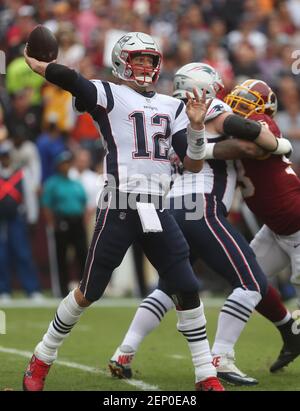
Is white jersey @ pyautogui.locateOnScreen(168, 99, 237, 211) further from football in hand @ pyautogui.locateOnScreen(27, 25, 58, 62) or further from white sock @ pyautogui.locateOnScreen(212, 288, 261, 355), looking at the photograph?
football in hand @ pyautogui.locateOnScreen(27, 25, 58, 62)

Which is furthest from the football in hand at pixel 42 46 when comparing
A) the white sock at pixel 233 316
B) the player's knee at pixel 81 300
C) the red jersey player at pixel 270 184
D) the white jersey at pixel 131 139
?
the white sock at pixel 233 316

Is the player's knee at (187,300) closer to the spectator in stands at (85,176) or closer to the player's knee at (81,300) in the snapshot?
the player's knee at (81,300)

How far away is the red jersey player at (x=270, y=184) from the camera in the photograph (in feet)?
22.3

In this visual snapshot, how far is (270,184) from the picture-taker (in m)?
6.80

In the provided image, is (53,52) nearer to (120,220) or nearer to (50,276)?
(120,220)

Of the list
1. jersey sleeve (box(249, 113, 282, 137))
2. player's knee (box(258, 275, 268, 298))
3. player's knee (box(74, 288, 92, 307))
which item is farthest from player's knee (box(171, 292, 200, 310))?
jersey sleeve (box(249, 113, 282, 137))

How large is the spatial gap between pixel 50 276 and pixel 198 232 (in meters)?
7.68

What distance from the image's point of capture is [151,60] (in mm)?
6031

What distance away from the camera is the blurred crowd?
13.0m

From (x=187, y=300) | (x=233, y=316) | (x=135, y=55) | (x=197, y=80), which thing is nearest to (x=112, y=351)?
(x=233, y=316)

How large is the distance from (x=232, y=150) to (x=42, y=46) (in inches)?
55.2

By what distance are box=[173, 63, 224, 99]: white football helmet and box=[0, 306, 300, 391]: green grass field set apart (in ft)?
5.91

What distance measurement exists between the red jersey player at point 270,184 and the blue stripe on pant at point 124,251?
1.10m

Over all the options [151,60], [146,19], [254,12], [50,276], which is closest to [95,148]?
[50,276]
